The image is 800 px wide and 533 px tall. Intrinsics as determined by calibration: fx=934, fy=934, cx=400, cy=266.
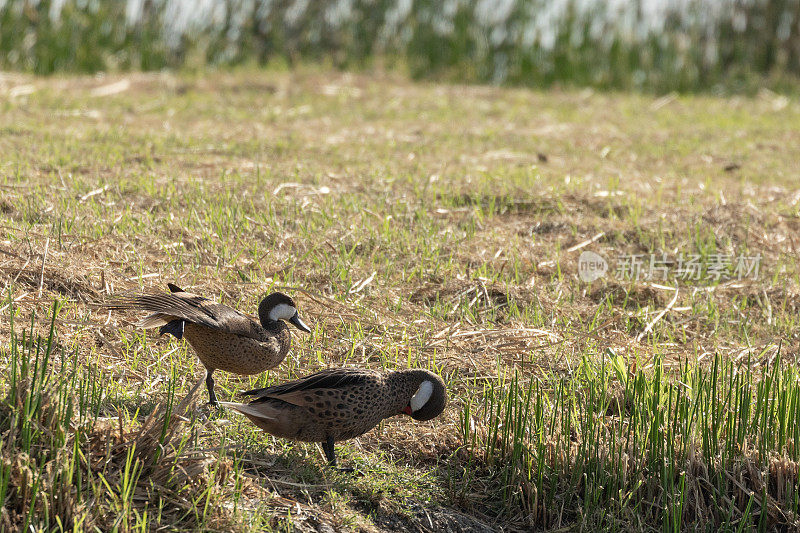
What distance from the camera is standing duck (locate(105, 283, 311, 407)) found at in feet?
11.2

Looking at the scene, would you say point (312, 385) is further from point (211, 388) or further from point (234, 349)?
point (211, 388)

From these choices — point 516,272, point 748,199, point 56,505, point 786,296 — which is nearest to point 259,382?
point 56,505

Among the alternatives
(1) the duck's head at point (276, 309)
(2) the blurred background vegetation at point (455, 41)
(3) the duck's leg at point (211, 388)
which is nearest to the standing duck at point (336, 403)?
(3) the duck's leg at point (211, 388)

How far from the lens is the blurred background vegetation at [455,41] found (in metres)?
10.9

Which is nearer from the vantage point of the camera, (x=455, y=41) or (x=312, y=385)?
(x=312, y=385)

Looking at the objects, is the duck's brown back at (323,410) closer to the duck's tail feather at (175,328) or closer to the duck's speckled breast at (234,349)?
the duck's speckled breast at (234,349)

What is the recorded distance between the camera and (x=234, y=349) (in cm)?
353

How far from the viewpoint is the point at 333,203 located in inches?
238

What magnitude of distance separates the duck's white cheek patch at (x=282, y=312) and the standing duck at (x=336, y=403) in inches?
15.8

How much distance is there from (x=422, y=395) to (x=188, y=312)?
0.94m

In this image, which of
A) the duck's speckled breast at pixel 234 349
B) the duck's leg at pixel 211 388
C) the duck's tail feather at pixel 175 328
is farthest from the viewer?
the duck's leg at pixel 211 388

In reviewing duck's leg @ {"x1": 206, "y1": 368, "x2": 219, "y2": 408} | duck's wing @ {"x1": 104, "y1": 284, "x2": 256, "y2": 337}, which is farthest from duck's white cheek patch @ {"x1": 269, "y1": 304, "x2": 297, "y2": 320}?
duck's leg @ {"x1": 206, "y1": 368, "x2": 219, "y2": 408}

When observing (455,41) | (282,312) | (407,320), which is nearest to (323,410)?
(282,312)

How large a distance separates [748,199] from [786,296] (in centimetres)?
170
